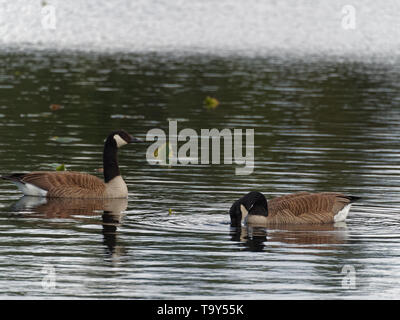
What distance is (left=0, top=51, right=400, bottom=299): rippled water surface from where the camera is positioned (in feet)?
45.7

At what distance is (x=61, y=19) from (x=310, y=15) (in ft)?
93.7

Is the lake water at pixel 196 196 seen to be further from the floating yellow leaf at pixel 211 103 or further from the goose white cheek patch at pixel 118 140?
the goose white cheek patch at pixel 118 140

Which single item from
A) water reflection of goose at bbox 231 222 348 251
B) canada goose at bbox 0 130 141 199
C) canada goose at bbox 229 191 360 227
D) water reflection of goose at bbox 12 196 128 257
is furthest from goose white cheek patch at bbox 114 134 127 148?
water reflection of goose at bbox 231 222 348 251

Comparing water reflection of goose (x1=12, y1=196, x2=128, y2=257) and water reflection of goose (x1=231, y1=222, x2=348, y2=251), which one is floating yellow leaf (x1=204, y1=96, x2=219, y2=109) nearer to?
water reflection of goose (x1=12, y1=196, x2=128, y2=257)

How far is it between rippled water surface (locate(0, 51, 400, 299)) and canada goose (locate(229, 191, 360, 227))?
32cm

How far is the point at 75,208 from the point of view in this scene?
1989cm

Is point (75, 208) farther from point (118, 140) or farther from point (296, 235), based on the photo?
point (296, 235)

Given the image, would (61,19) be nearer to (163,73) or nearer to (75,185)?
(163,73)

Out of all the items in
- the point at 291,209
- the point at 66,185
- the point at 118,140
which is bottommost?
the point at 291,209

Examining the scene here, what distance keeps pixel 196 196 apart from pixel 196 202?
787mm

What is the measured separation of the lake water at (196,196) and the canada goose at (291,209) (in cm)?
25

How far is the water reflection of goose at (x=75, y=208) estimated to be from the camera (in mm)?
18683

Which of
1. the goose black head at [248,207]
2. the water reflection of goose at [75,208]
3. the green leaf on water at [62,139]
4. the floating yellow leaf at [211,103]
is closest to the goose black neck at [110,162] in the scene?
the water reflection of goose at [75,208]

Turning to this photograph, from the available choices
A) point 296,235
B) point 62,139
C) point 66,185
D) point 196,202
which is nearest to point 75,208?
point 66,185
